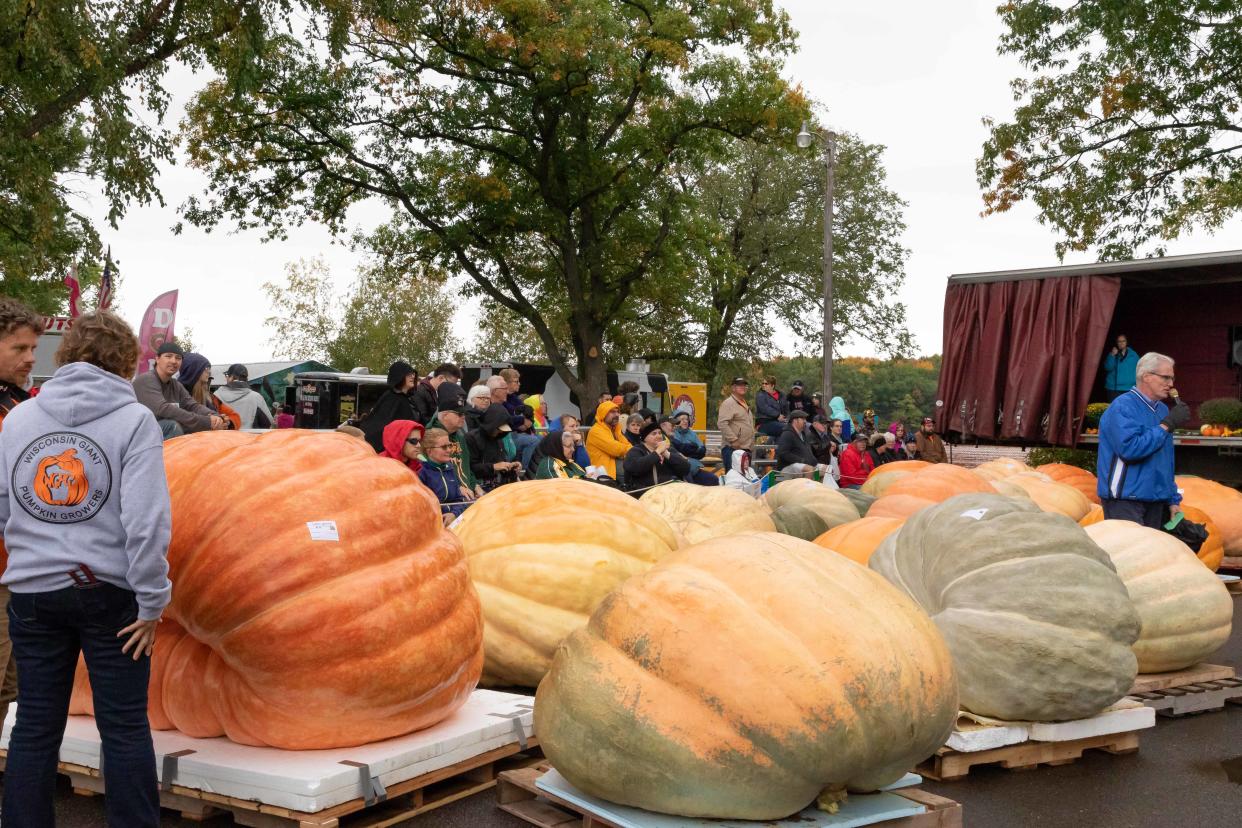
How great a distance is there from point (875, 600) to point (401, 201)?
76.3ft

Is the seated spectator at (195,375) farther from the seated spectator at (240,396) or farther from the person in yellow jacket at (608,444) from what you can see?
the person in yellow jacket at (608,444)

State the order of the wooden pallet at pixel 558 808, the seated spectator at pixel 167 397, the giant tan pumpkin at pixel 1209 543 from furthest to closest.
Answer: the giant tan pumpkin at pixel 1209 543 < the seated spectator at pixel 167 397 < the wooden pallet at pixel 558 808

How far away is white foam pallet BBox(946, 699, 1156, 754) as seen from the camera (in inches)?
177

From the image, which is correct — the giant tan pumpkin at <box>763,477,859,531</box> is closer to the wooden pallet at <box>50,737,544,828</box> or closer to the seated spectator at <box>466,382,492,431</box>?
the seated spectator at <box>466,382,492,431</box>

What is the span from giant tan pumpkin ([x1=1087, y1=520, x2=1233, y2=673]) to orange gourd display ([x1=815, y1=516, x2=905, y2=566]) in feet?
3.62

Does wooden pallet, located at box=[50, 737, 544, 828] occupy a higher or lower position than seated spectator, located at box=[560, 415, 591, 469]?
lower

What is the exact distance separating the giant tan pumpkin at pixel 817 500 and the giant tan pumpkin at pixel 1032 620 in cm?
317

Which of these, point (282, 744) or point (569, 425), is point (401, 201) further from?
point (282, 744)

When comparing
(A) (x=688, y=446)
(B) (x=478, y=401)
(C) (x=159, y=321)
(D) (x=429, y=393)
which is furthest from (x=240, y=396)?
(A) (x=688, y=446)

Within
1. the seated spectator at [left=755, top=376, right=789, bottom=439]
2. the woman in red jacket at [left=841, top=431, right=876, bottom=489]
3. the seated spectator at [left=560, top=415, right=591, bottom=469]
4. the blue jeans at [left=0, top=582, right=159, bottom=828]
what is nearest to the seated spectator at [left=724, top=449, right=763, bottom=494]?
the woman in red jacket at [left=841, top=431, right=876, bottom=489]

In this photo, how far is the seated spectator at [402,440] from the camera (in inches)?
313

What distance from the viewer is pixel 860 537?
6215 millimetres

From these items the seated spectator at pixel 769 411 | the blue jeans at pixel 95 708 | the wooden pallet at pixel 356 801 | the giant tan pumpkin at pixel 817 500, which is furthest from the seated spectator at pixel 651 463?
the seated spectator at pixel 769 411

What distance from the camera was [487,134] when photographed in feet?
84.0
